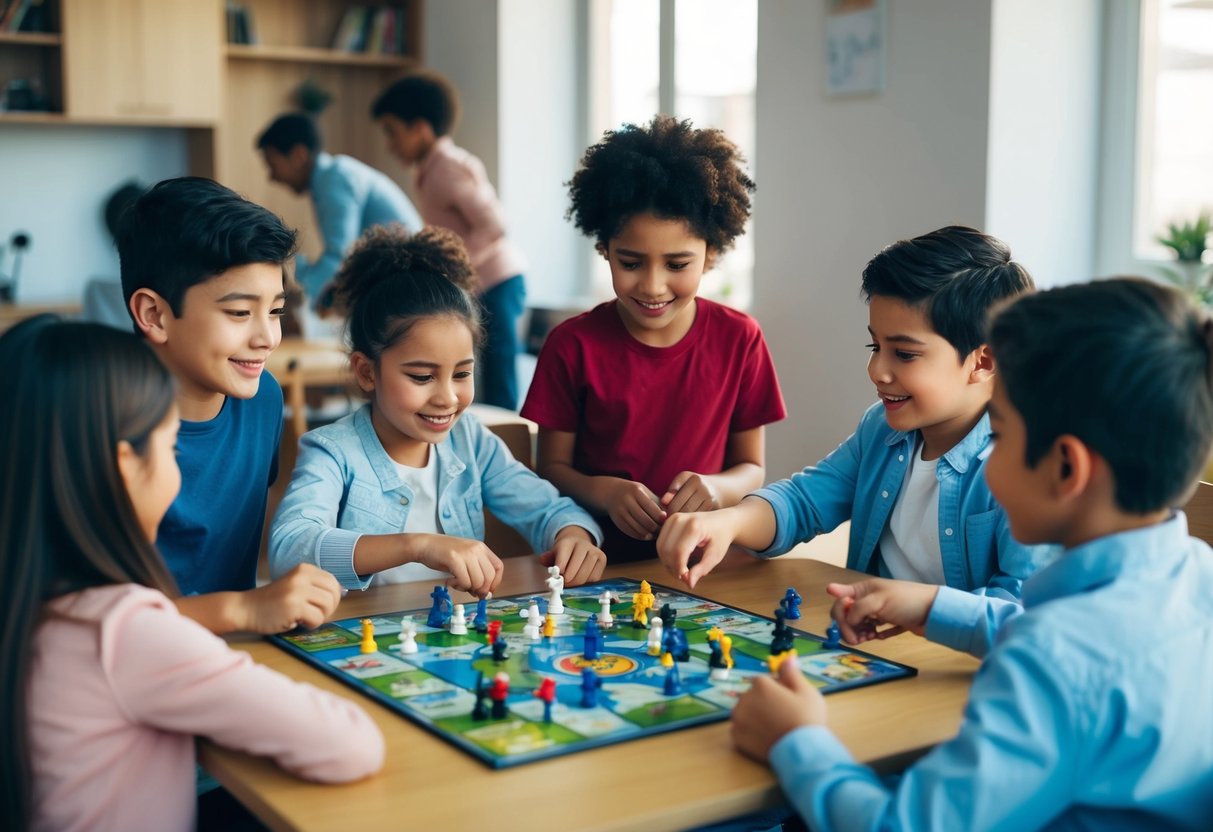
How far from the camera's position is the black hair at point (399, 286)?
6.39 ft

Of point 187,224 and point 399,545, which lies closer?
point 399,545

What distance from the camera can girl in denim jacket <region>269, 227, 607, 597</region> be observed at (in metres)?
1.82

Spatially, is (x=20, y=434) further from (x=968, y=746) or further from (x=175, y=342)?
(x=968, y=746)

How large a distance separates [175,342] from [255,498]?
0.25 metres

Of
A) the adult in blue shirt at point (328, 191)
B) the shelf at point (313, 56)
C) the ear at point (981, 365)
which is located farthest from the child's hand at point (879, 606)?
the shelf at point (313, 56)

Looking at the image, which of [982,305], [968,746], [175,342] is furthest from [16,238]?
[968,746]

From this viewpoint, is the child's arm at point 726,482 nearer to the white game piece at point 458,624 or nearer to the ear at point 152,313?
the white game piece at point 458,624


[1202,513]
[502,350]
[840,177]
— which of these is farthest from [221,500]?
[502,350]

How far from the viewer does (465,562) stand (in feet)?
5.24

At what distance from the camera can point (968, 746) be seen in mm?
992

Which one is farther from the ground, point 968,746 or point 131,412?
point 131,412

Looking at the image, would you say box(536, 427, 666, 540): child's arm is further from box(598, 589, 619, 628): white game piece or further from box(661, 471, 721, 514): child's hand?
box(598, 589, 619, 628): white game piece

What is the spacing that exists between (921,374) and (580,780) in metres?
0.88

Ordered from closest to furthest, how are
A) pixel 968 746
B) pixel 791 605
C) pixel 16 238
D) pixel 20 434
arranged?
pixel 968 746 → pixel 20 434 → pixel 791 605 → pixel 16 238
